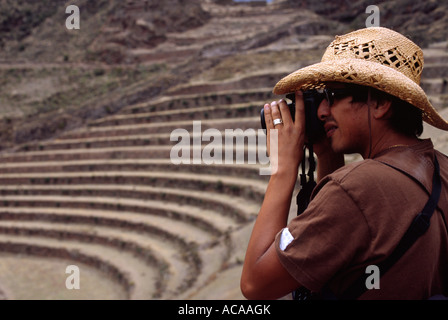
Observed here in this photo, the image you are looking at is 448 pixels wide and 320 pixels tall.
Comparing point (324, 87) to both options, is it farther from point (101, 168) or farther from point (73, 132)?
point (73, 132)

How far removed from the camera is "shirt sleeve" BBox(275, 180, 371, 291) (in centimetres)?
103

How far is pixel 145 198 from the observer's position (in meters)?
9.30

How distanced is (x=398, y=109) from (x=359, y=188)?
14.0 inches

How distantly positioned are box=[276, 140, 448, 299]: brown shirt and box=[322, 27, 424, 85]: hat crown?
357 mm

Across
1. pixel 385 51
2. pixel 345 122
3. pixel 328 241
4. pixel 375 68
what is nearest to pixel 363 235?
pixel 328 241

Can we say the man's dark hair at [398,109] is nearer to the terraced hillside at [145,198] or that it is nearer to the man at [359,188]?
the man at [359,188]

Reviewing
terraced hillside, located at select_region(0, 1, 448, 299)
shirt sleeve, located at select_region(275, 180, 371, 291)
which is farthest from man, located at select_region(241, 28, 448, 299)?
terraced hillside, located at select_region(0, 1, 448, 299)

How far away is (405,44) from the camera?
130 centimetres

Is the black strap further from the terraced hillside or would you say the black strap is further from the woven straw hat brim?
the terraced hillside

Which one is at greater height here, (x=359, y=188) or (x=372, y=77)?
(x=372, y=77)

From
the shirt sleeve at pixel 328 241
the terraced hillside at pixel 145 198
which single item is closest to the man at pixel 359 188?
the shirt sleeve at pixel 328 241

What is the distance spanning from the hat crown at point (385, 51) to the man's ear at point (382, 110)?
11cm

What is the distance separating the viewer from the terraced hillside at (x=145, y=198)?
6727 millimetres

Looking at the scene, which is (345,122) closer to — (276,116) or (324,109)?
(324,109)
